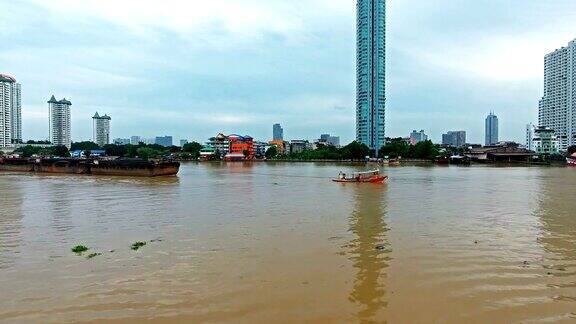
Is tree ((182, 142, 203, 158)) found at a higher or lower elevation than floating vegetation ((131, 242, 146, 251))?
higher

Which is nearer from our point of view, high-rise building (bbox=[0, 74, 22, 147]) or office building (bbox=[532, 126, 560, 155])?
office building (bbox=[532, 126, 560, 155])

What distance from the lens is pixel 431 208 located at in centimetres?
2155

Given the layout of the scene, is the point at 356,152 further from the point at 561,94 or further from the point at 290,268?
the point at 290,268

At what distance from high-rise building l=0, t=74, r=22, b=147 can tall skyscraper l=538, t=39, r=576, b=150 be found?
190609mm

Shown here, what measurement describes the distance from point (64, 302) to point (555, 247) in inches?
495

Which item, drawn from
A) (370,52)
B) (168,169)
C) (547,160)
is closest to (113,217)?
(168,169)

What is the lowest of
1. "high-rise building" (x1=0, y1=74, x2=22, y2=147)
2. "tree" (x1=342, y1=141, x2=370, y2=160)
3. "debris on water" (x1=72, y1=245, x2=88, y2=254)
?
"debris on water" (x1=72, y1=245, x2=88, y2=254)

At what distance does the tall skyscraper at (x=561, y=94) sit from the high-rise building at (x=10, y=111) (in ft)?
625

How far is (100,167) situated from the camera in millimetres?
58938

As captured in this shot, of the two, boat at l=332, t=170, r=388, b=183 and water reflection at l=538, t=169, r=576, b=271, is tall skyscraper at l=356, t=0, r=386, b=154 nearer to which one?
boat at l=332, t=170, r=388, b=183

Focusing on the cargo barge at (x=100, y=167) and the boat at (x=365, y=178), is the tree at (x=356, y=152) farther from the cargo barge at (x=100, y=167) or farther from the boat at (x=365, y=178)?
the boat at (x=365, y=178)

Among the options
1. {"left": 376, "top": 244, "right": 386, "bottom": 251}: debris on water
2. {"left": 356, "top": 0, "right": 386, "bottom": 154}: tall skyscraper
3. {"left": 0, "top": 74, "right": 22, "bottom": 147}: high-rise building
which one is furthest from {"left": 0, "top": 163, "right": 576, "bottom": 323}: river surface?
{"left": 0, "top": 74, "right": 22, "bottom": 147}: high-rise building

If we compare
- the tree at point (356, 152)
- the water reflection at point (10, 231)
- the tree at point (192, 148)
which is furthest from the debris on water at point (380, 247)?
the tree at point (192, 148)

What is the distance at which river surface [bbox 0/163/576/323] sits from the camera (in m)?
7.02
